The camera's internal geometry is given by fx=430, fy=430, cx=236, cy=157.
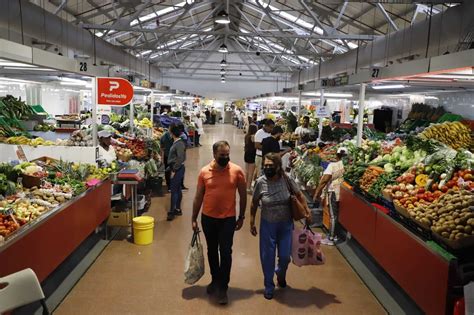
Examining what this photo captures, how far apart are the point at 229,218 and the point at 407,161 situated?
2851 mm

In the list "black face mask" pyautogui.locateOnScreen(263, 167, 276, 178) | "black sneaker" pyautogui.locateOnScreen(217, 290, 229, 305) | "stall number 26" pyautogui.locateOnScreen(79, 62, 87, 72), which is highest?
"stall number 26" pyautogui.locateOnScreen(79, 62, 87, 72)

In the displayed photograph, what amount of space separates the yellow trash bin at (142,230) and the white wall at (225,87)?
32685mm

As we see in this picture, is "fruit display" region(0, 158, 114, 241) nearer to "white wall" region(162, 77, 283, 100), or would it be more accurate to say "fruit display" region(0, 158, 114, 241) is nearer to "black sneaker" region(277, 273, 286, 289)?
"black sneaker" region(277, 273, 286, 289)

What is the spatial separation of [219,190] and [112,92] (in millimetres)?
3158

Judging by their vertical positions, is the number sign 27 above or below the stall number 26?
above

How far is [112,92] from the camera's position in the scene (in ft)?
21.7

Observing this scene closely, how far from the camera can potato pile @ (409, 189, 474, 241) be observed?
11.3 ft

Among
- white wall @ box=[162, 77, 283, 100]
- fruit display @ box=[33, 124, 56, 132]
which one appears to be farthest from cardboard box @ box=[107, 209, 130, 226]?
white wall @ box=[162, 77, 283, 100]

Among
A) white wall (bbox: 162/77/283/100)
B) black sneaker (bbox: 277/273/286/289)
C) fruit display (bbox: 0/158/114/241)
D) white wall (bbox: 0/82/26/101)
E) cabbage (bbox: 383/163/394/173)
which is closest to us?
fruit display (bbox: 0/158/114/241)

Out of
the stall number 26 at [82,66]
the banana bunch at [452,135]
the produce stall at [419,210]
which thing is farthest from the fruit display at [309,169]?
the stall number 26 at [82,66]

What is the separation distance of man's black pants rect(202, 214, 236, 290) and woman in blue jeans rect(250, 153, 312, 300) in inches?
11.5

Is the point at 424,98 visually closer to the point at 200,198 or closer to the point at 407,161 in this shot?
the point at 407,161

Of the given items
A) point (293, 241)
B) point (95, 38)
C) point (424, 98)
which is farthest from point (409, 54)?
point (95, 38)

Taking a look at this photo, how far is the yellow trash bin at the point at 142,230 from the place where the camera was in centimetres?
613
